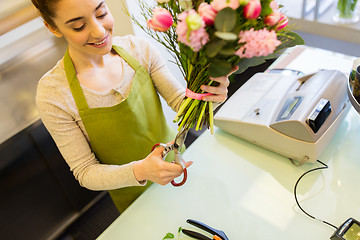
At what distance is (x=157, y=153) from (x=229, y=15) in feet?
1.75

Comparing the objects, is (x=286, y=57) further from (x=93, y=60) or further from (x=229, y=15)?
(x=229, y=15)

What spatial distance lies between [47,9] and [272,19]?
60cm

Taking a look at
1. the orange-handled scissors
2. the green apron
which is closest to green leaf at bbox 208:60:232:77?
the orange-handled scissors

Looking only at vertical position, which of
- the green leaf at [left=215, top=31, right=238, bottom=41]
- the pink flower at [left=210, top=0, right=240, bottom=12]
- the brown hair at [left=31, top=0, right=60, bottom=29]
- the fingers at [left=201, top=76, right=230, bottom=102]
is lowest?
the fingers at [left=201, top=76, right=230, bottom=102]

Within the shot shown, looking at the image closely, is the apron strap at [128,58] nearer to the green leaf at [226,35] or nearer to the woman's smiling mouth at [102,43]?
the woman's smiling mouth at [102,43]

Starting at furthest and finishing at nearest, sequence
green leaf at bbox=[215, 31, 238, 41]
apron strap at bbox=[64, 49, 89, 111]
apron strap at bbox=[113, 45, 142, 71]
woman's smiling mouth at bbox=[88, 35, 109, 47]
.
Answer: apron strap at bbox=[113, 45, 142, 71], apron strap at bbox=[64, 49, 89, 111], woman's smiling mouth at bbox=[88, 35, 109, 47], green leaf at bbox=[215, 31, 238, 41]

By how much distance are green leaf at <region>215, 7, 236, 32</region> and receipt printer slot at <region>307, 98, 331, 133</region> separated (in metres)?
0.59

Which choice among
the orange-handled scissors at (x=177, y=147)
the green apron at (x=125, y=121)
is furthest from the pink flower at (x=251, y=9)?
the green apron at (x=125, y=121)

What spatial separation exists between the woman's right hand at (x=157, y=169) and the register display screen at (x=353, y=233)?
0.50m

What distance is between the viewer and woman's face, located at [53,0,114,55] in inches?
35.5

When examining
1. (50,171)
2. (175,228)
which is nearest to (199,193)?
(175,228)

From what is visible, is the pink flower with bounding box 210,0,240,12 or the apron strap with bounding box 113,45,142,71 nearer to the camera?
the pink flower with bounding box 210,0,240,12

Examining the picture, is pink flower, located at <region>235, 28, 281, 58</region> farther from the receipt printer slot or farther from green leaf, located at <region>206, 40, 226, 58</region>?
the receipt printer slot

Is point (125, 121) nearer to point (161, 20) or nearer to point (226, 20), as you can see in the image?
point (161, 20)
